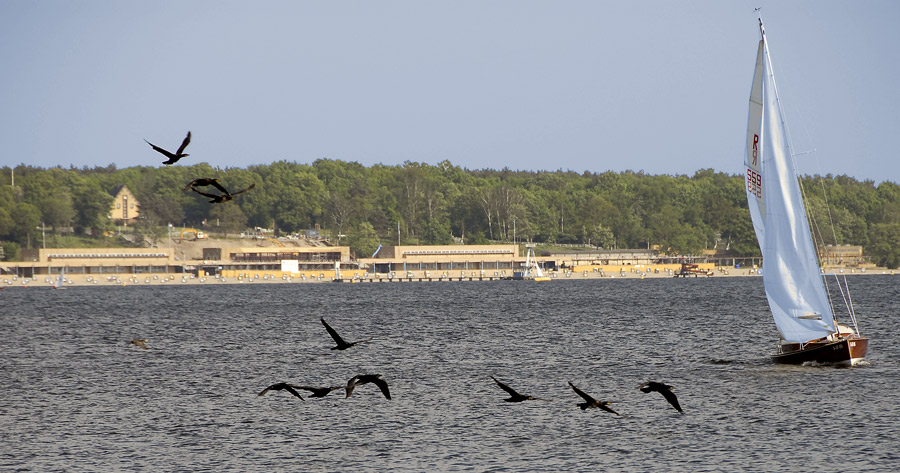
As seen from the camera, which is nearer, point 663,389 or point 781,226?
point 663,389

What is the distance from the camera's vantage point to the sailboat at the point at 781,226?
48.6 meters

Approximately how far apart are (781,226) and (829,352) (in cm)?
655

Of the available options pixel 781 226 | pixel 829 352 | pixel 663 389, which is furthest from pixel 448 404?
pixel 663 389

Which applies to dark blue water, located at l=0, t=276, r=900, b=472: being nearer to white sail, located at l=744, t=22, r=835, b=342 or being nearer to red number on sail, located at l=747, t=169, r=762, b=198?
white sail, located at l=744, t=22, r=835, b=342

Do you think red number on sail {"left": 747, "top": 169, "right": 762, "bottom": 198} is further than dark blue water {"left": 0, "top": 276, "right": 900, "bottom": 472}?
Yes

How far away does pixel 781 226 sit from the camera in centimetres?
4912

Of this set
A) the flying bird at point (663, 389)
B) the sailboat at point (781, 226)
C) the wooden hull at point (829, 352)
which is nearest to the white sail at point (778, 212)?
the sailboat at point (781, 226)

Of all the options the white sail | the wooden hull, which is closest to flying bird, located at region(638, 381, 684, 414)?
the white sail

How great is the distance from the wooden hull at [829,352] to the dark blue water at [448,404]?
0.56 meters

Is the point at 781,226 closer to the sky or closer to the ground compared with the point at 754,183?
closer to the ground

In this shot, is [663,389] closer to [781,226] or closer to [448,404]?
[448,404]

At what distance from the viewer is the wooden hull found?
50.8m

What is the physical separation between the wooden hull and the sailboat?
53 millimetres

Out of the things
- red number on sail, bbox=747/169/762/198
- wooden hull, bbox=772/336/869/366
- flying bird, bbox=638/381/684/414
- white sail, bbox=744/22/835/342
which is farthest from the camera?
wooden hull, bbox=772/336/869/366
